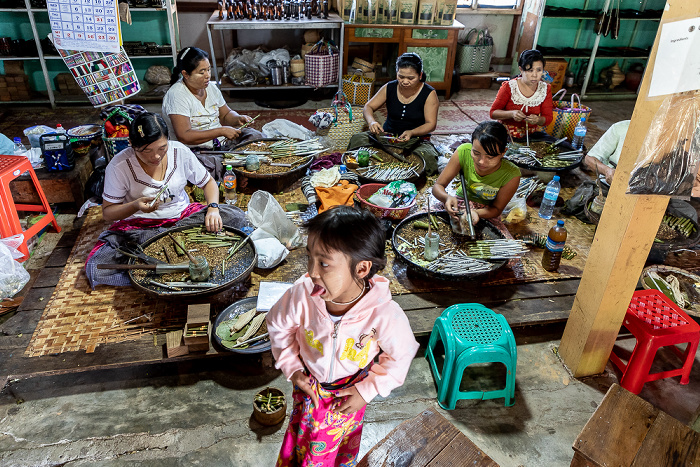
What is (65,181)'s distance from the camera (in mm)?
4199

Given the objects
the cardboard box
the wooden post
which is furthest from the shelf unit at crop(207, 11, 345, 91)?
the wooden post

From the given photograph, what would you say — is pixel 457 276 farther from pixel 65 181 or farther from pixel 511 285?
pixel 65 181

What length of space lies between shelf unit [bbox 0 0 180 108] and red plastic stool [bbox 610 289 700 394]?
6526mm

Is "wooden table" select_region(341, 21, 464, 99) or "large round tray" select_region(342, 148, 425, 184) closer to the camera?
"large round tray" select_region(342, 148, 425, 184)

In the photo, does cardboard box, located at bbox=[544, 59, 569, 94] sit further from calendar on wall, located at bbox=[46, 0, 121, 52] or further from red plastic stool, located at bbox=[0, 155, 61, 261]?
red plastic stool, located at bbox=[0, 155, 61, 261]

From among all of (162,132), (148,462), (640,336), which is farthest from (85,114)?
(640,336)

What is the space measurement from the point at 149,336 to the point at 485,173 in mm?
2695

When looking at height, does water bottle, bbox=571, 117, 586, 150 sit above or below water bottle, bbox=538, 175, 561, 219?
above

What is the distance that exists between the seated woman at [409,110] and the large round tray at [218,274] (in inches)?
83.5

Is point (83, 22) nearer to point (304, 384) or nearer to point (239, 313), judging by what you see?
point (239, 313)

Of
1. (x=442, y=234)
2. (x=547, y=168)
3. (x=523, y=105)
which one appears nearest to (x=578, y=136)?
(x=523, y=105)

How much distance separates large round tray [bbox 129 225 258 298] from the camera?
2.80 meters

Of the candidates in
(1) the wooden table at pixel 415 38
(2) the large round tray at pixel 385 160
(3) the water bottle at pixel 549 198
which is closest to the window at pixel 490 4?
(1) the wooden table at pixel 415 38

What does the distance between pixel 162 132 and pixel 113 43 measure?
82.4 inches
